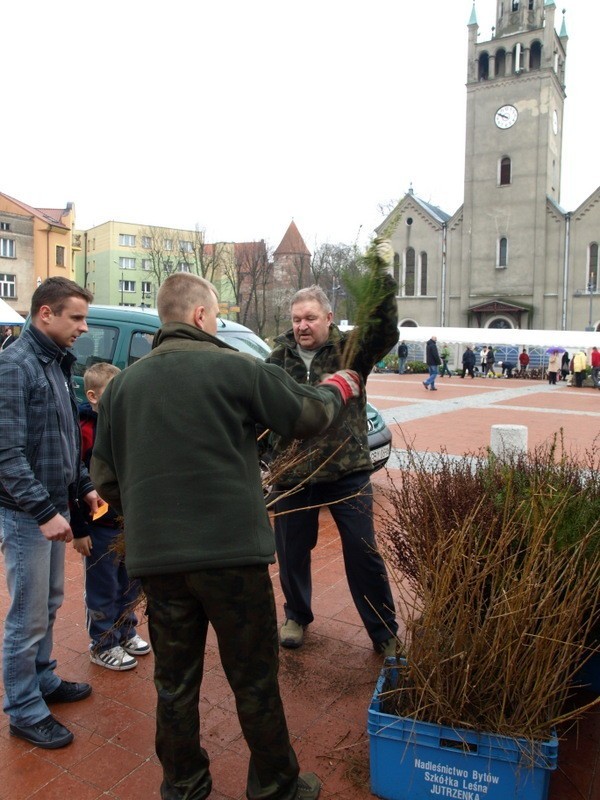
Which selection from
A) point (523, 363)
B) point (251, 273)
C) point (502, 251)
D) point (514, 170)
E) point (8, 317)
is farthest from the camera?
point (251, 273)

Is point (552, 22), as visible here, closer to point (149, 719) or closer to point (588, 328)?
point (588, 328)

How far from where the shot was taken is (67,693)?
335 cm

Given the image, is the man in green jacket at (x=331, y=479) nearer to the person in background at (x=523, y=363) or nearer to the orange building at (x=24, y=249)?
the person in background at (x=523, y=363)

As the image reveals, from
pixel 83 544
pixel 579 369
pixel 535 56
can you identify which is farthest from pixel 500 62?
pixel 83 544

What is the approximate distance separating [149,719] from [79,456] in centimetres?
133

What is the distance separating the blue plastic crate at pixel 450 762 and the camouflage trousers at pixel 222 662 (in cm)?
38

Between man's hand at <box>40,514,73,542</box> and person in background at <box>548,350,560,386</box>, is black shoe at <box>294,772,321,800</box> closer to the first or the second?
man's hand at <box>40,514,73,542</box>

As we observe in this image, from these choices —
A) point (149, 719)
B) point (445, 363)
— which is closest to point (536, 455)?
point (149, 719)

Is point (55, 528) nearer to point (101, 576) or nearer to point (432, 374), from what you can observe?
point (101, 576)

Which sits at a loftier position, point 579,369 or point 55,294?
point 55,294

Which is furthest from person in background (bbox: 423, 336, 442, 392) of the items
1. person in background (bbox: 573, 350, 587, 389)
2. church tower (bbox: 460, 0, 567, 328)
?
church tower (bbox: 460, 0, 567, 328)

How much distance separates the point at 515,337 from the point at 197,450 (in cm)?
3328

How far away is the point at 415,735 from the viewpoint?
8.13 feet

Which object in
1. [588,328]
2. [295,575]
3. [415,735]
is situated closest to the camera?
[415,735]
